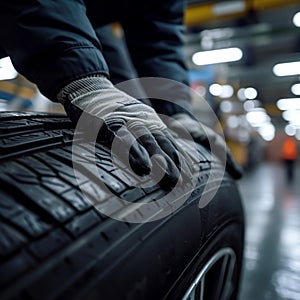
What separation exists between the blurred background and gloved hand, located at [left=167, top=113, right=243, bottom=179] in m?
0.52

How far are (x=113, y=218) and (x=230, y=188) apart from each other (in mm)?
348

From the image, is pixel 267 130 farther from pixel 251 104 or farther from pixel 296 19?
pixel 296 19

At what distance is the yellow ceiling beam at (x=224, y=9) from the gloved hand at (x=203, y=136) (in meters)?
3.46

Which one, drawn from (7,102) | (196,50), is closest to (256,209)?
(7,102)

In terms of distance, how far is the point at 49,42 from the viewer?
424 millimetres

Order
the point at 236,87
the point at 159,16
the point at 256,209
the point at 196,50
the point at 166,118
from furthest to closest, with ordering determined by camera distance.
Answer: the point at 236,87, the point at 196,50, the point at 256,209, the point at 159,16, the point at 166,118

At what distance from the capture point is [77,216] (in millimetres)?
296

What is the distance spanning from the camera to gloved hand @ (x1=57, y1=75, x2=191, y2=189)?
39 centimetres

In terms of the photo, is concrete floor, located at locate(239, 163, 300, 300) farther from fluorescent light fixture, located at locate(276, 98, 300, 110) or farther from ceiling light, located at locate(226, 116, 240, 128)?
fluorescent light fixture, located at locate(276, 98, 300, 110)

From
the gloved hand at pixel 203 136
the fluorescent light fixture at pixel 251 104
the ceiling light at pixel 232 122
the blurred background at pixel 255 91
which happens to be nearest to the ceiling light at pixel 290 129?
the blurred background at pixel 255 91

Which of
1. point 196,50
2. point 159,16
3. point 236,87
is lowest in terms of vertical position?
point 236,87

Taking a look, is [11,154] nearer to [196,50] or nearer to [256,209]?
[256,209]

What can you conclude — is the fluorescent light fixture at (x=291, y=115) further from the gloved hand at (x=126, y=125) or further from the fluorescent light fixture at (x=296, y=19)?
the gloved hand at (x=126, y=125)

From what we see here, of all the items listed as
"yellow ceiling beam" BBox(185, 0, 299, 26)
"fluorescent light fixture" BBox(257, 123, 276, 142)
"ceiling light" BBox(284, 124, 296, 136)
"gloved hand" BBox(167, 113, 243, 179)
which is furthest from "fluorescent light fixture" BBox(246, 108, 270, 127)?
"gloved hand" BBox(167, 113, 243, 179)
